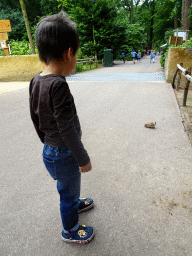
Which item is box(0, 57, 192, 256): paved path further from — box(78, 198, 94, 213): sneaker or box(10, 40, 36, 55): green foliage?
box(10, 40, 36, 55): green foliage

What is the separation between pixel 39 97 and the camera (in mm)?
1263

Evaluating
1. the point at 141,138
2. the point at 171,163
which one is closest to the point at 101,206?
the point at 171,163

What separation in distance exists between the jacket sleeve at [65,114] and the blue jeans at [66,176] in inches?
6.2

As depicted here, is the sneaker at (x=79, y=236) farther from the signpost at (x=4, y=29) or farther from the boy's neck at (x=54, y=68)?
the signpost at (x=4, y=29)

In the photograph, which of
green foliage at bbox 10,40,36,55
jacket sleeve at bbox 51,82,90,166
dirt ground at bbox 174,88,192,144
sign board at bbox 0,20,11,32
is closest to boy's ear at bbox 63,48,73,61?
jacket sleeve at bbox 51,82,90,166

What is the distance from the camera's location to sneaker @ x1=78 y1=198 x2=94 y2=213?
201 centimetres

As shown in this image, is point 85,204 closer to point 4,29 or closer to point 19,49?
point 4,29

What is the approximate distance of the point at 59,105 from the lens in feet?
3.92

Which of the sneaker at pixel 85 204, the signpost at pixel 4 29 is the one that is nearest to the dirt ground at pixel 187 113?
the sneaker at pixel 85 204

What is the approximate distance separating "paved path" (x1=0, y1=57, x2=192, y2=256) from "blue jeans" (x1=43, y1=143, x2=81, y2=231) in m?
0.30

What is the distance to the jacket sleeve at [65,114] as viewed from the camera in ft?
3.89

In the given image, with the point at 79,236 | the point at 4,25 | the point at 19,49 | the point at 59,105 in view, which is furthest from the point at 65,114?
the point at 19,49

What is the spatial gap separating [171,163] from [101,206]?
1350 millimetres

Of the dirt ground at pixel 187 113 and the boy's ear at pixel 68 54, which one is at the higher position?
the boy's ear at pixel 68 54
